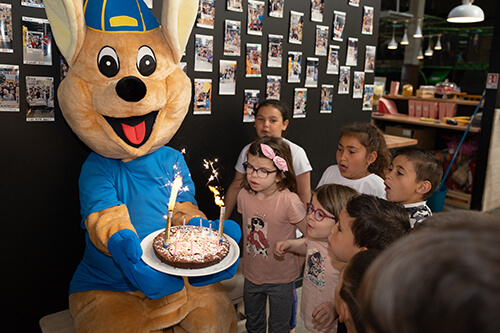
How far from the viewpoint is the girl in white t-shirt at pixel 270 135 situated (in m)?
2.52

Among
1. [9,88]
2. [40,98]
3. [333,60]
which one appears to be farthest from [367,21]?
[9,88]

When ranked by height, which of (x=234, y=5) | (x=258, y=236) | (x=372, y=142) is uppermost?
(x=234, y=5)

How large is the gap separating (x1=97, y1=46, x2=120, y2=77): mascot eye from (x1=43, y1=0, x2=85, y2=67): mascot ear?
0.10m

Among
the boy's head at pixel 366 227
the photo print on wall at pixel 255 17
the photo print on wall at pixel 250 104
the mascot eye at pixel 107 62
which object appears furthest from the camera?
the photo print on wall at pixel 250 104

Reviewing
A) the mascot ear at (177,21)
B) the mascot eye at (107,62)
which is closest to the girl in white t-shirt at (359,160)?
the mascot ear at (177,21)

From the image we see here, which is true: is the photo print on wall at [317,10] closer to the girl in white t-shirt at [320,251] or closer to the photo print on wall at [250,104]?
the photo print on wall at [250,104]

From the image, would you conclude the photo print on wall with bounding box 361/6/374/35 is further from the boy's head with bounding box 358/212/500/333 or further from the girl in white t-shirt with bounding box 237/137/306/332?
the boy's head with bounding box 358/212/500/333

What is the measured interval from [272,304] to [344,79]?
1.89m

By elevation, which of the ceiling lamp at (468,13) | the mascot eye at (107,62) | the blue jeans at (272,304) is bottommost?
the blue jeans at (272,304)

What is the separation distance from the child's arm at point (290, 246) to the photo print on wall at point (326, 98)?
1438 millimetres

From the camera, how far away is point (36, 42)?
1929 millimetres

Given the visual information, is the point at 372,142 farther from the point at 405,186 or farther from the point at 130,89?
the point at 130,89

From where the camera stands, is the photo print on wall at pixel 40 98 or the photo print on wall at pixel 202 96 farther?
the photo print on wall at pixel 202 96

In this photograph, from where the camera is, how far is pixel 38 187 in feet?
6.78
